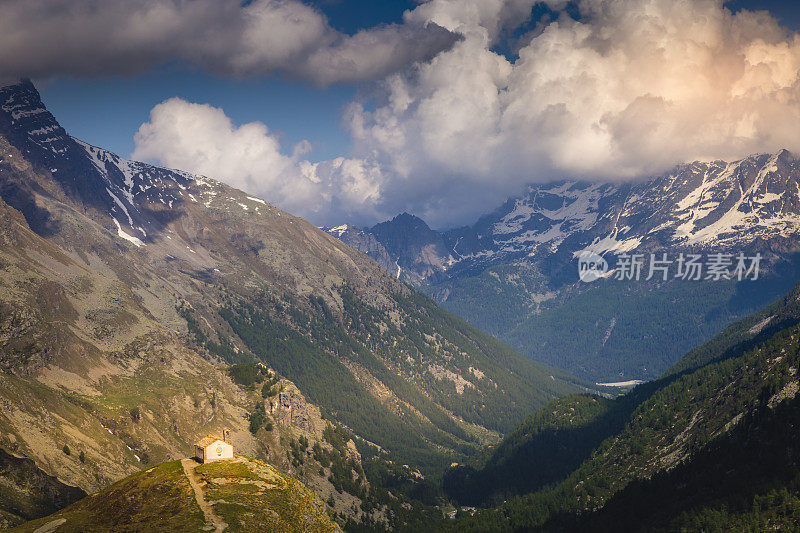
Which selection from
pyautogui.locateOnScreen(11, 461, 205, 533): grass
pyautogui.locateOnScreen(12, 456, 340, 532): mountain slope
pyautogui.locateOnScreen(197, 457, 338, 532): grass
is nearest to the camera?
pyautogui.locateOnScreen(11, 461, 205, 533): grass

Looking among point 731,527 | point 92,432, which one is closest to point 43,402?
point 92,432

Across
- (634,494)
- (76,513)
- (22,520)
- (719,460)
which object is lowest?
(634,494)

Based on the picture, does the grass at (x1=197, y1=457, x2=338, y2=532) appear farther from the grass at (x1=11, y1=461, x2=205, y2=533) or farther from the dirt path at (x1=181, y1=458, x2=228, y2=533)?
the grass at (x1=11, y1=461, x2=205, y2=533)

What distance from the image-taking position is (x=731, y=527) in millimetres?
132750

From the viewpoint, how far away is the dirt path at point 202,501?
249 feet

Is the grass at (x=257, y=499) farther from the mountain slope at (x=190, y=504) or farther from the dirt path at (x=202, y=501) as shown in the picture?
the dirt path at (x=202, y=501)

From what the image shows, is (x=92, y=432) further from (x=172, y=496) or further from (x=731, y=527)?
(x=731, y=527)

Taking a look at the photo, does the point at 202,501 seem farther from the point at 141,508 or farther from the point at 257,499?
the point at 257,499

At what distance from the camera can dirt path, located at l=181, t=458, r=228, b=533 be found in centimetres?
7594

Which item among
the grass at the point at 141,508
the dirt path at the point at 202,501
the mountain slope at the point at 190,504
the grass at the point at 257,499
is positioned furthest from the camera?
the grass at the point at 257,499

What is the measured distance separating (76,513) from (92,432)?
10902cm

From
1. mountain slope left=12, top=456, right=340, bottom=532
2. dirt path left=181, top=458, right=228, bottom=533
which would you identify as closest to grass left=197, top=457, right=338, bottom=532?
mountain slope left=12, top=456, right=340, bottom=532

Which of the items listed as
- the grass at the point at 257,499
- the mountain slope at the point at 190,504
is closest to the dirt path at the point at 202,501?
the mountain slope at the point at 190,504

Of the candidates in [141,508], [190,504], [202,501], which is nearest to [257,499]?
[202,501]
